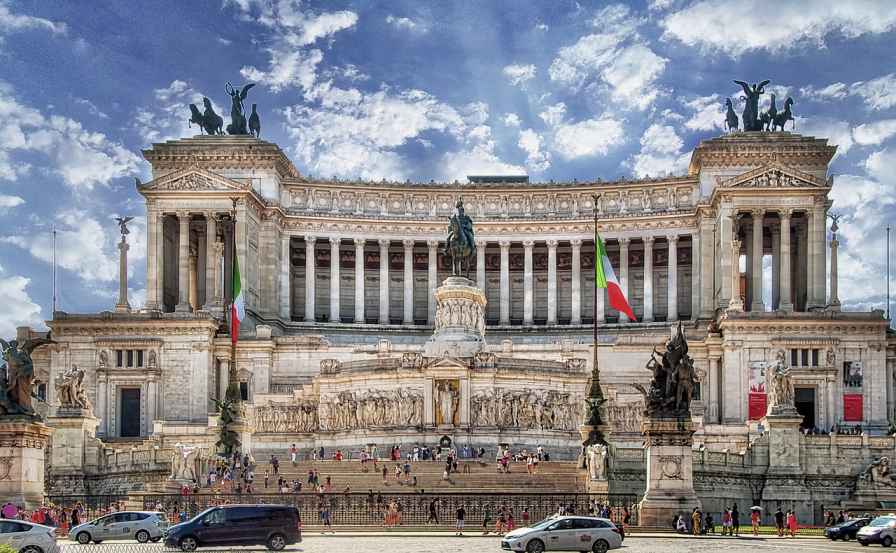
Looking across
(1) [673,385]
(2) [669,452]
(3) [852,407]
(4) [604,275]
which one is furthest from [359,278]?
(2) [669,452]

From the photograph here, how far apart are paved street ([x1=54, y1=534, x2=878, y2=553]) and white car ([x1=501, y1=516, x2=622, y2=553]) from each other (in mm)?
764

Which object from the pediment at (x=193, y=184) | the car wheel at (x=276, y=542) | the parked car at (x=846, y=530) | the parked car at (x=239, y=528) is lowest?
the parked car at (x=846, y=530)

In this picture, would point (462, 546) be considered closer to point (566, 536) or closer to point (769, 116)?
point (566, 536)

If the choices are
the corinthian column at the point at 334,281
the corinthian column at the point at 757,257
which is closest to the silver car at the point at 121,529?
the corinthian column at the point at 757,257

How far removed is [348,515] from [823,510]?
30.4 meters

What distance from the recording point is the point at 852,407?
99875 millimetres

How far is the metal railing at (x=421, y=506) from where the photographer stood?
59.2 metres

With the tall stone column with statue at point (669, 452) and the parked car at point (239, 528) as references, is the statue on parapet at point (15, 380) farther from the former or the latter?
the tall stone column with statue at point (669, 452)

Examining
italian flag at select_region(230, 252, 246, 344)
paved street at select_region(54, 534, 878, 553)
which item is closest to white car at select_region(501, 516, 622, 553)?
paved street at select_region(54, 534, 878, 553)

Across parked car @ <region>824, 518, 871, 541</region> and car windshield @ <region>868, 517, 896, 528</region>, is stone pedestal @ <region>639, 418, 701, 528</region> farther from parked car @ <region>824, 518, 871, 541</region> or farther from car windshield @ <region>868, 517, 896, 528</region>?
car windshield @ <region>868, 517, 896, 528</region>

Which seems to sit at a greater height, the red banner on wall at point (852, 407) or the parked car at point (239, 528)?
the red banner on wall at point (852, 407)

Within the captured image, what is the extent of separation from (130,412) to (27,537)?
58.6 metres

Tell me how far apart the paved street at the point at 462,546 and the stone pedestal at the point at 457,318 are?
40850 mm

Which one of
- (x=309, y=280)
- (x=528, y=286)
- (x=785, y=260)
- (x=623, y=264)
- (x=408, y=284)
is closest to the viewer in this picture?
(x=785, y=260)
